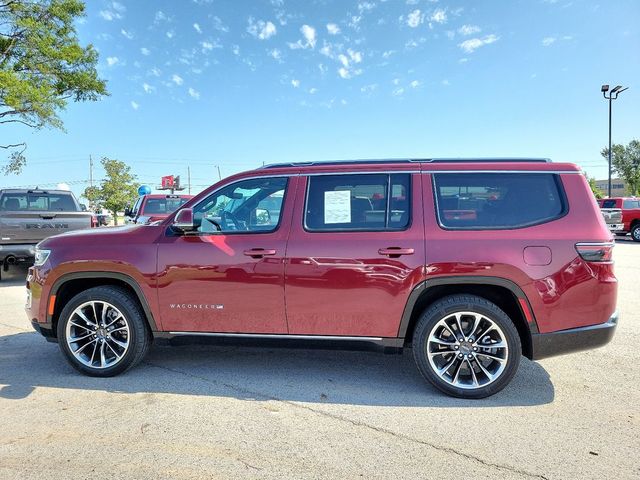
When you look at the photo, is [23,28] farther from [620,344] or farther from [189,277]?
[620,344]

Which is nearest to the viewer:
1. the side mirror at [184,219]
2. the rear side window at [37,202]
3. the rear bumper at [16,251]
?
the side mirror at [184,219]

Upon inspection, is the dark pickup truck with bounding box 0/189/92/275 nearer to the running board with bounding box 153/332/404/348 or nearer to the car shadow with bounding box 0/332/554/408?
the car shadow with bounding box 0/332/554/408

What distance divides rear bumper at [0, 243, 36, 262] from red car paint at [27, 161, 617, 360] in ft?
17.3

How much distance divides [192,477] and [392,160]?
2794 mm

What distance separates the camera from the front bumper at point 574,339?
3.25 meters

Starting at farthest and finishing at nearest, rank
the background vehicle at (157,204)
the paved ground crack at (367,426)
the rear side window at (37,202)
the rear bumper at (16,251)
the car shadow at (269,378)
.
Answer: the background vehicle at (157,204)
the rear side window at (37,202)
the rear bumper at (16,251)
the car shadow at (269,378)
the paved ground crack at (367,426)

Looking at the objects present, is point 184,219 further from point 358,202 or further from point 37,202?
point 37,202

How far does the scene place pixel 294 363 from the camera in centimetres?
418

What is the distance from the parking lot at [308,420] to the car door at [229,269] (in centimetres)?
57

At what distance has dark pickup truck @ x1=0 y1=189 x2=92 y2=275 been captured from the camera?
323 inches

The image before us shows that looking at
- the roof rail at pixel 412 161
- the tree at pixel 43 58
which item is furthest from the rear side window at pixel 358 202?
the tree at pixel 43 58

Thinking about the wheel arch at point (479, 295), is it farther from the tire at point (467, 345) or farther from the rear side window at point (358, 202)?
Answer: the rear side window at point (358, 202)

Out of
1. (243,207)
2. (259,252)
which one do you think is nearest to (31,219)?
(243,207)

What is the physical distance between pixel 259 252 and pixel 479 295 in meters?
1.88
